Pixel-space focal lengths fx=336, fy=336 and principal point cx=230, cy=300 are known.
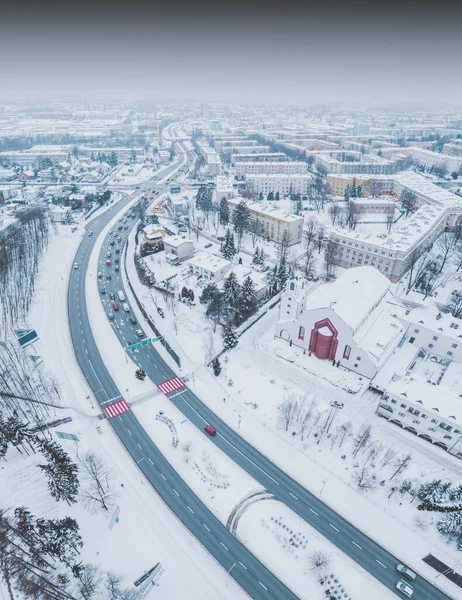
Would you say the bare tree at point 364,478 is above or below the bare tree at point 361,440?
below

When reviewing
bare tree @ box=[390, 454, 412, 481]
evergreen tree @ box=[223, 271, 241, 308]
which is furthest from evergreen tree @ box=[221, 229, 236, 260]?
bare tree @ box=[390, 454, 412, 481]

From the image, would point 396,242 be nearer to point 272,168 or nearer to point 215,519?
point 215,519

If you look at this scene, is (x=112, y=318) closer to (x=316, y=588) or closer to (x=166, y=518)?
(x=166, y=518)

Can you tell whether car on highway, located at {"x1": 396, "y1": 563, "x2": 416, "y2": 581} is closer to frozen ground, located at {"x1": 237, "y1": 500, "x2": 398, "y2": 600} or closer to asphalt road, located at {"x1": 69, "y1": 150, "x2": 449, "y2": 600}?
asphalt road, located at {"x1": 69, "y1": 150, "x2": 449, "y2": 600}

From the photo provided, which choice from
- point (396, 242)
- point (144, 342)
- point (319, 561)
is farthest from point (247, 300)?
point (319, 561)

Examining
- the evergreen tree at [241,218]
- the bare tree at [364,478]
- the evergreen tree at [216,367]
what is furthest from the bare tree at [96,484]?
the evergreen tree at [241,218]

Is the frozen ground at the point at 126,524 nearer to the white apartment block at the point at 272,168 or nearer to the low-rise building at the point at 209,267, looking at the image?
the low-rise building at the point at 209,267
